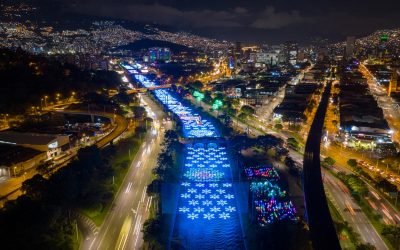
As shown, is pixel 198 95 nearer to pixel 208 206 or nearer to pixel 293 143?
pixel 293 143

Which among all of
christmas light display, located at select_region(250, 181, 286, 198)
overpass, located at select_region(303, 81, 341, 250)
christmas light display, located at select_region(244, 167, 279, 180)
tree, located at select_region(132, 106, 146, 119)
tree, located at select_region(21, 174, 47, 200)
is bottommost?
christmas light display, located at select_region(250, 181, 286, 198)

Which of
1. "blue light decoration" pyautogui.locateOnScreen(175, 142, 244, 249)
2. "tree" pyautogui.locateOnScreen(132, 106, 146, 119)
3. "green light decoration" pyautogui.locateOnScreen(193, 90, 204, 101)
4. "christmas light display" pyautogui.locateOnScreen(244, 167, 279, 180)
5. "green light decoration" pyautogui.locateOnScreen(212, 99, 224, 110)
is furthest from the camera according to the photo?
"green light decoration" pyautogui.locateOnScreen(193, 90, 204, 101)

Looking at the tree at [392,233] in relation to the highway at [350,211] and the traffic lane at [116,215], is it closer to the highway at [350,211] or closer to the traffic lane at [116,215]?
the highway at [350,211]

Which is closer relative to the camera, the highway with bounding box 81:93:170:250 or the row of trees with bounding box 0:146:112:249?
the row of trees with bounding box 0:146:112:249

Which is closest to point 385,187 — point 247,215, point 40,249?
point 247,215

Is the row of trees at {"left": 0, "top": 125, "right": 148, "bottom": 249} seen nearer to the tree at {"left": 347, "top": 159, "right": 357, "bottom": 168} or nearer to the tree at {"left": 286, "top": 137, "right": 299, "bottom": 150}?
the tree at {"left": 286, "top": 137, "right": 299, "bottom": 150}

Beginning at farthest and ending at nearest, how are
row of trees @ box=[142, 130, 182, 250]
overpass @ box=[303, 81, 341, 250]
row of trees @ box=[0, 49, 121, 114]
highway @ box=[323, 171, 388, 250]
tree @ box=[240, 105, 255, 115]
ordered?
1. tree @ box=[240, 105, 255, 115]
2. row of trees @ box=[0, 49, 121, 114]
3. highway @ box=[323, 171, 388, 250]
4. row of trees @ box=[142, 130, 182, 250]
5. overpass @ box=[303, 81, 341, 250]

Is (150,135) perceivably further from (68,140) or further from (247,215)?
(247,215)

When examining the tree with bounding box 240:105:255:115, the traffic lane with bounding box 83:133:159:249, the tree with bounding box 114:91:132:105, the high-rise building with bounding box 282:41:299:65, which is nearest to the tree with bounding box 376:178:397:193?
the traffic lane with bounding box 83:133:159:249

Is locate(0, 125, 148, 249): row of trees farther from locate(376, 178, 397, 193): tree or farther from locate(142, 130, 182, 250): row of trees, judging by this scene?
locate(376, 178, 397, 193): tree

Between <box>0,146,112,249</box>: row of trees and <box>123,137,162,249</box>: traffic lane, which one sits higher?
<box>0,146,112,249</box>: row of trees
